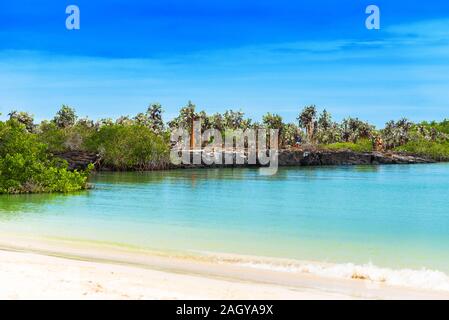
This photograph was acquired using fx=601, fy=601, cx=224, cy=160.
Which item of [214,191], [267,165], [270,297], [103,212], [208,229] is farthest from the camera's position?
[267,165]

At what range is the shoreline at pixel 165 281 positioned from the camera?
34.4ft

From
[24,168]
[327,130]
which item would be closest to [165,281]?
[24,168]

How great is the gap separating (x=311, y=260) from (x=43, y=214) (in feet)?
52.7

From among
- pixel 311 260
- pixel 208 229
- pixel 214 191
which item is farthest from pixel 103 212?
pixel 214 191

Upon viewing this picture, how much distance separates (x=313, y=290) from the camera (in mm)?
12234

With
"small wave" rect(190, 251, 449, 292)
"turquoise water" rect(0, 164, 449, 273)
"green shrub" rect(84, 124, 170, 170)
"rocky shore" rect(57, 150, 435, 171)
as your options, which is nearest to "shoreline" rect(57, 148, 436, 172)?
"rocky shore" rect(57, 150, 435, 171)

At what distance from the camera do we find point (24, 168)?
41.2m

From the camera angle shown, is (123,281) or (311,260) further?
(311,260)

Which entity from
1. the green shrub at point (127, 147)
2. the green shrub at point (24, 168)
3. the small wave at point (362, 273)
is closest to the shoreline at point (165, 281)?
the small wave at point (362, 273)

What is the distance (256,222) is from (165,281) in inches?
702

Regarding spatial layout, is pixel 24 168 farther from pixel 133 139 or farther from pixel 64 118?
pixel 64 118

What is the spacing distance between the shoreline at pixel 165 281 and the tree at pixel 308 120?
130 metres
